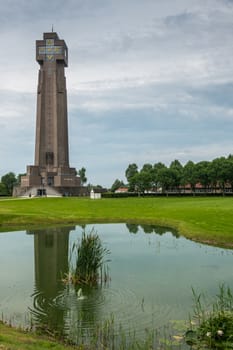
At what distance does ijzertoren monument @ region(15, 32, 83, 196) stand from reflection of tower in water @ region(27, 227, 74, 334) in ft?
290

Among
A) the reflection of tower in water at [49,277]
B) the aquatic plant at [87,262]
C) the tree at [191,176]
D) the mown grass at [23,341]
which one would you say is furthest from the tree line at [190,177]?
the mown grass at [23,341]

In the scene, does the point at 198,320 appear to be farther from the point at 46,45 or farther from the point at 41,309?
the point at 46,45

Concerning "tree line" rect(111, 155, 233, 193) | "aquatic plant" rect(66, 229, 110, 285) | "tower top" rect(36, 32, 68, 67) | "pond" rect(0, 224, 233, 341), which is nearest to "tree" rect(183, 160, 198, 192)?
"tree line" rect(111, 155, 233, 193)

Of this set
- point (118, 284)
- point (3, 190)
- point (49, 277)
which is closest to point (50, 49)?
point (3, 190)

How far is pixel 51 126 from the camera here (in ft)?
416

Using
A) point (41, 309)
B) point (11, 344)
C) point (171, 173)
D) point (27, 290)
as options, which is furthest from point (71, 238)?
point (171, 173)

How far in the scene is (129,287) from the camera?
16.2m

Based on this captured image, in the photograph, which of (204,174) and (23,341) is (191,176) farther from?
(23,341)

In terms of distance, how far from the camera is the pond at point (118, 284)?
41.3 feet

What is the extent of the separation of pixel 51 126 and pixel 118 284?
114125mm

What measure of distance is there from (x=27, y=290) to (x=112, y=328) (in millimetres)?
5864

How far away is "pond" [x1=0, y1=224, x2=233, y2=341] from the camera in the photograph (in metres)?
12.6

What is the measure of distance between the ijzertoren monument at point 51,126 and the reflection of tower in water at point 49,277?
290ft

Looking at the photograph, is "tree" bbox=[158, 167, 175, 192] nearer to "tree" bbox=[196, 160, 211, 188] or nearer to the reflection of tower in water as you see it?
"tree" bbox=[196, 160, 211, 188]
